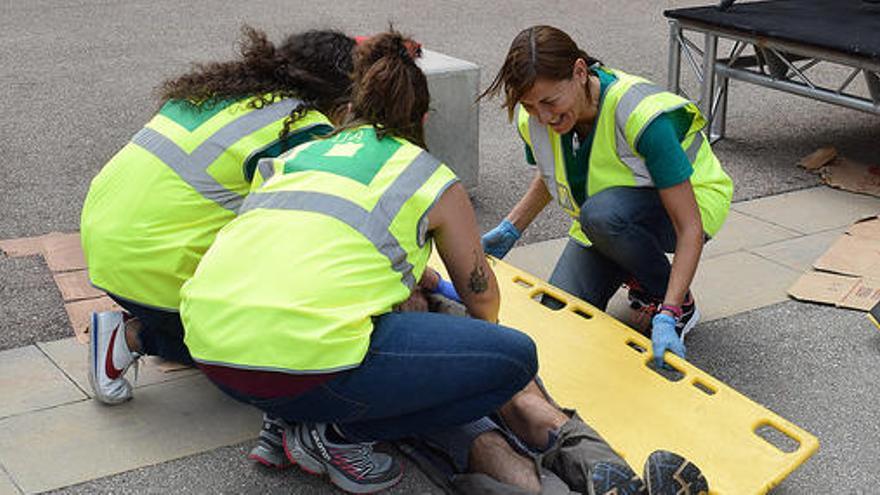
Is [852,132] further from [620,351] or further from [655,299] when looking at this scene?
[620,351]

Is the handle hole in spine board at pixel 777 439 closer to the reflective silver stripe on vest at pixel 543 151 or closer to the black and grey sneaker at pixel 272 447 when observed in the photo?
the reflective silver stripe on vest at pixel 543 151

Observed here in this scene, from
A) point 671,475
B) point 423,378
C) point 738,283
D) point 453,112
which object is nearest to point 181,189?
point 423,378

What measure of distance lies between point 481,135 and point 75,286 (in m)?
2.66

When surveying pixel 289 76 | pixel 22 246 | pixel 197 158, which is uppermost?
pixel 289 76

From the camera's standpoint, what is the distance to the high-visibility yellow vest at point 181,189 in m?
3.23

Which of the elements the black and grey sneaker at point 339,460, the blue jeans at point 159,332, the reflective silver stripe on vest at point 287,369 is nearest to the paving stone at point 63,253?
the blue jeans at point 159,332

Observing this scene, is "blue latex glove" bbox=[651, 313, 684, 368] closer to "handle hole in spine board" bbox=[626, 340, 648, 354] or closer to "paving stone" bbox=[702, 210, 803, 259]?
"handle hole in spine board" bbox=[626, 340, 648, 354]

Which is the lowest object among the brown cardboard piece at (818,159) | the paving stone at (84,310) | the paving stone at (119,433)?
the brown cardboard piece at (818,159)

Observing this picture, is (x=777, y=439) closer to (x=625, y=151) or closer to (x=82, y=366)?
(x=625, y=151)

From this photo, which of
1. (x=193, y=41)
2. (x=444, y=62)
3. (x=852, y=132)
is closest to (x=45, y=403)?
(x=444, y=62)

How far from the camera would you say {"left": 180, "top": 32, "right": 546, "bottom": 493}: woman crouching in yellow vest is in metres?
2.63

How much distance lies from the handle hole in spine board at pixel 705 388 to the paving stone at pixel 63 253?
2453 mm

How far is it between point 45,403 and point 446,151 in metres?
2.22

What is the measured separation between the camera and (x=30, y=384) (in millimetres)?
3633
